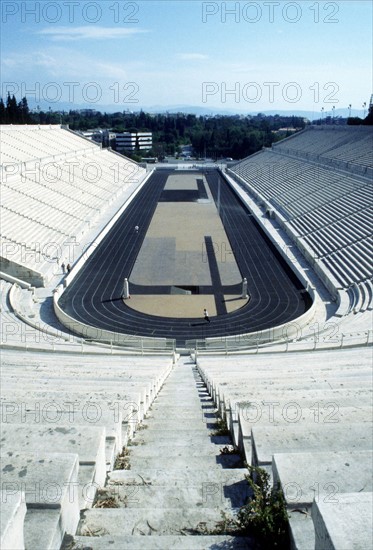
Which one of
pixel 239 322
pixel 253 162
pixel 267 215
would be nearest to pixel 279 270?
pixel 239 322

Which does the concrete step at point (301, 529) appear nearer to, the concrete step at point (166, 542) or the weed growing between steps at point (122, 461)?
the concrete step at point (166, 542)

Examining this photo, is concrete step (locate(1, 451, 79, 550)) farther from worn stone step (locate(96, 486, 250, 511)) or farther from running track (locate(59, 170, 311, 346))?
running track (locate(59, 170, 311, 346))

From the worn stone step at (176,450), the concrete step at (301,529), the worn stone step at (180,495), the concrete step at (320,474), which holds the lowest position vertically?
the worn stone step at (176,450)

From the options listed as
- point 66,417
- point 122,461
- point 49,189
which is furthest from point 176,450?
point 49,189

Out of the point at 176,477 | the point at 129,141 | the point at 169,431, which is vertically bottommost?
the point at 169,431

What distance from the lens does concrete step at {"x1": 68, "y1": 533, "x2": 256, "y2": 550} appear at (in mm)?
3086

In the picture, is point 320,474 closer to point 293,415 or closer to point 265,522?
point 265,522

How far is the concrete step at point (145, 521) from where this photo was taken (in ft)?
11.1

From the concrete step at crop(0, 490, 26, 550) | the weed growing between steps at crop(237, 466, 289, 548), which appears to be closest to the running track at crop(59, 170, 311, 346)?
the weed growing between steps at crop(237, 466, 289, 548)

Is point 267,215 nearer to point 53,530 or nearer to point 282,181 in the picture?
point 282,181

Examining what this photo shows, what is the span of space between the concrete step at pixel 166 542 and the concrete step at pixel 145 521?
139mm

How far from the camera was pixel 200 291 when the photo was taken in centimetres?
2214

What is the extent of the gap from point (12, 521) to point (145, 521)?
1.24 m

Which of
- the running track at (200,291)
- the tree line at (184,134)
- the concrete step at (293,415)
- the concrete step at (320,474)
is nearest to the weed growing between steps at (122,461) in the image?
the concrete step at (293,415)
